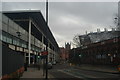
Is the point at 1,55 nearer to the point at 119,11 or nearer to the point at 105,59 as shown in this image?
the point at 119,11

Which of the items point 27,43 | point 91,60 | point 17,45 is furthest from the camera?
point 91,60

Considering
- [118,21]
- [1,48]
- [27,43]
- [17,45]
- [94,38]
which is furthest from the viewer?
[94,38]

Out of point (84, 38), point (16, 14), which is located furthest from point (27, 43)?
point (84, 38)

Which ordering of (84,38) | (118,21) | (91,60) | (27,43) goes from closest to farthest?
(118,21)
(27,43)
(91,60)
(84,38)

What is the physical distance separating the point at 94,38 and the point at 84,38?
9.02 m

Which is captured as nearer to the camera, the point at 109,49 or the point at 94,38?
the point at 109,49

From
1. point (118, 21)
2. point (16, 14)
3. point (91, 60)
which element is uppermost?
point (16, 14)

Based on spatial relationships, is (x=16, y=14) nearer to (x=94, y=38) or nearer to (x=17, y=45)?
(x=17, y=45)

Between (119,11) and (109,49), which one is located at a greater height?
(119,11)

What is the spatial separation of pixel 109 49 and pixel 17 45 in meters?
19.6

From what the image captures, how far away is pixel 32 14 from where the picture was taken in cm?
6606

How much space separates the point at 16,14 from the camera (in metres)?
64.0

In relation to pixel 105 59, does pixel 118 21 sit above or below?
above

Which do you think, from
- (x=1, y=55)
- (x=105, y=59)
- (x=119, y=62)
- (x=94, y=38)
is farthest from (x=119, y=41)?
(x=94, y=38)
